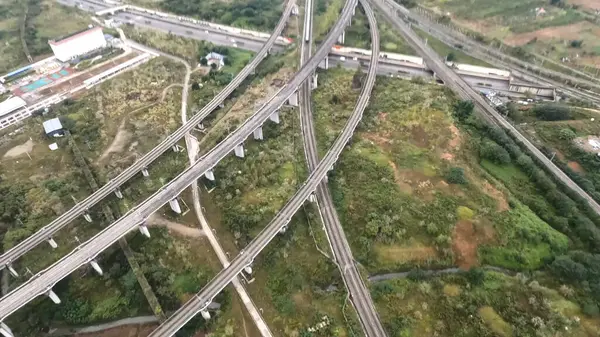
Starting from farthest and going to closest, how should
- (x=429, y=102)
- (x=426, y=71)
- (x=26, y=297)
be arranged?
(x=426, y=71) < (x=429, y=102) < (x=26, y=297)

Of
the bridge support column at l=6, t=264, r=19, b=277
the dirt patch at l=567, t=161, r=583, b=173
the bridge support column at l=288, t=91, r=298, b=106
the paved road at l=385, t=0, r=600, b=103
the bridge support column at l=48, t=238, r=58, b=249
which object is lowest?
the bridge support column at l=6, t=264, r=19, b=277

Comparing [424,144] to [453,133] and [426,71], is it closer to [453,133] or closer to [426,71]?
[453,133]

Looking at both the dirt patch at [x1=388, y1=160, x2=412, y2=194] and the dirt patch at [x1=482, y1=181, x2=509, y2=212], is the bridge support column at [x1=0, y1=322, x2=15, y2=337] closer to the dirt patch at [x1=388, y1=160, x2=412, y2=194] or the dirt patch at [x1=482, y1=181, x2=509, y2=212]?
the dirt patch at [x1=388, y1=160, x2=412, y2=194]

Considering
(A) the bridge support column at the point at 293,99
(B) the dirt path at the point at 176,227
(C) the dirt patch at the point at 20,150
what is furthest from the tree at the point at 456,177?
(C) the dirt patch at the point at 20,150

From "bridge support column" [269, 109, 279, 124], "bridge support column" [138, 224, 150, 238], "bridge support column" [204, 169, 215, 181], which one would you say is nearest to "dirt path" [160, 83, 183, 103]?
"bridge support column" [269, 109, 279, 124]

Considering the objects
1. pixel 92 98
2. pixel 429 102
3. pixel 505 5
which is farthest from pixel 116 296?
pixel 505 5

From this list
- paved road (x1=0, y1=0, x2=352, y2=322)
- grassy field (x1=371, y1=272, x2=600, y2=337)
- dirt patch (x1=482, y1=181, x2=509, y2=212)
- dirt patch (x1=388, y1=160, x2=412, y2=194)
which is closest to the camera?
grassy field (x1=371, y1=272, x2=600, y2=337)

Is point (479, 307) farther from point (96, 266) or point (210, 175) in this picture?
point (96, 266)
